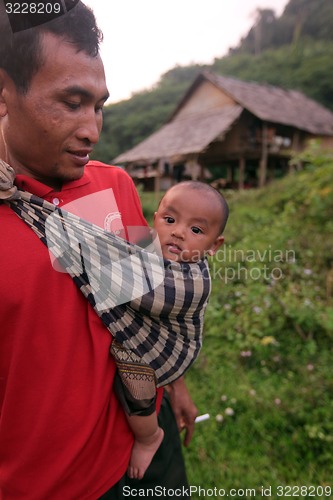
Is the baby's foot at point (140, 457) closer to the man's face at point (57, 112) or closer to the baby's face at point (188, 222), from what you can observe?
the baby's face at point (188, 222)

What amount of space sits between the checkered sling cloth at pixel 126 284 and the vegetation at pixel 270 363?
180 cm

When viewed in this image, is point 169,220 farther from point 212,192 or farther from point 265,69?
point 265,69

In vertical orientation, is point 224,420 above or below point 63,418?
A: below

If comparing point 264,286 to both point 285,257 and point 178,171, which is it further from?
point 178,171

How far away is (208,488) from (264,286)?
2.51 meters

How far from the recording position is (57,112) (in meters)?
1.05

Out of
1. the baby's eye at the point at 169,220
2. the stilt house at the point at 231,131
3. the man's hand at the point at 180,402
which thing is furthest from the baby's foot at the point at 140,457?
the stilt house at the point at 231,131

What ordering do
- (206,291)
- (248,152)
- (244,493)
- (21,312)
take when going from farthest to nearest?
(248,152)
(244,493)
(206,291)
(21,312)

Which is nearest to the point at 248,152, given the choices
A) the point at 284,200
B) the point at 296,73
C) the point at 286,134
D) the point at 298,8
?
the point at 286,134

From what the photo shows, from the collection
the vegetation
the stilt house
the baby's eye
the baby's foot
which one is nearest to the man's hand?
the baby's foot

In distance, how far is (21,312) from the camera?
0.98 meters

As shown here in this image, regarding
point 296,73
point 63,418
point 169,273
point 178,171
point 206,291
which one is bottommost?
point 178,171

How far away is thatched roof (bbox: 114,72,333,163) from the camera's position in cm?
1579

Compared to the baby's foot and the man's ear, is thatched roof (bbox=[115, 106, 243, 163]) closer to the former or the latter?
the man's ear
